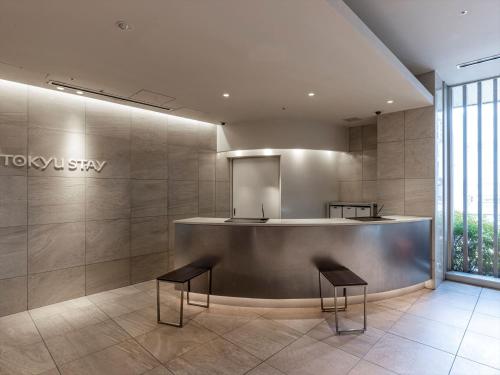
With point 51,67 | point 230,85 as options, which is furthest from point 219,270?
point 51,67

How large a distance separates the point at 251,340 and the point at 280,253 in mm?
1145

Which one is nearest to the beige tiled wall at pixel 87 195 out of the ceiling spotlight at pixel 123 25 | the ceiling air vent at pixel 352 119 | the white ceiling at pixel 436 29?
the ceiling spotlight at pixel 123 25

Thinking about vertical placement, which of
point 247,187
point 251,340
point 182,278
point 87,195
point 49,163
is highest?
point 49,163

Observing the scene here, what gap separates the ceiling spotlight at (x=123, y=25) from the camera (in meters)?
2.32

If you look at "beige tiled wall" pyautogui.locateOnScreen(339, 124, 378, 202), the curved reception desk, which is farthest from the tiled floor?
"beige tiled wall" pyautogui.locateOnScreen(339, 124, 378, 202)

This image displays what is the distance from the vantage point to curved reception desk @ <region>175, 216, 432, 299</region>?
371 centimetres

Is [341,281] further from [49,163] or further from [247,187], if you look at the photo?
[49,163]

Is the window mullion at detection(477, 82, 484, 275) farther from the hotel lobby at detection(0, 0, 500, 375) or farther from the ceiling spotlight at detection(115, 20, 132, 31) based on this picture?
the ceiling spotlight at detection(115, 20, 132, 31)

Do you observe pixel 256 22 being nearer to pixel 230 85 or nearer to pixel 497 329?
pixel 230 85

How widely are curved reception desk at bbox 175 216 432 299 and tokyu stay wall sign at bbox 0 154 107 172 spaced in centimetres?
180

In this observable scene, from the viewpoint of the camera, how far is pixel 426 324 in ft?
11.0

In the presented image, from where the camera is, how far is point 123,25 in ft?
7.74

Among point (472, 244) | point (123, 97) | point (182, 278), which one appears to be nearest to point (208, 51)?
point (123, 97)

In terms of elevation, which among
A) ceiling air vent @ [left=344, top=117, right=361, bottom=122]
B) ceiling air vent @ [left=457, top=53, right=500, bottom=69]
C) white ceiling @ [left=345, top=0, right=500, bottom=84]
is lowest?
ceiling air vent @ [left=344, top=117, right=361, bottom=122]
